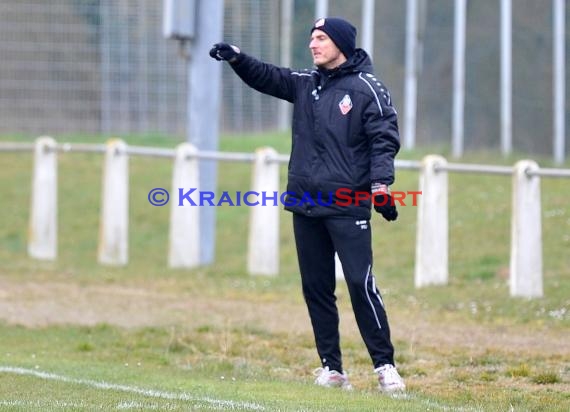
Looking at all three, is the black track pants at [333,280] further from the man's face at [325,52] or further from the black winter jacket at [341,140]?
the man's face at [325,52]

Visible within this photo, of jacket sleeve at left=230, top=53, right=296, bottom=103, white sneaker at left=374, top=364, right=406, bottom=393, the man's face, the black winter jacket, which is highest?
the man's face

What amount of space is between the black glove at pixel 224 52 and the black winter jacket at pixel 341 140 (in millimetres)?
485

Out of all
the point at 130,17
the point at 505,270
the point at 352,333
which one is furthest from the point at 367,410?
the point at 130,17

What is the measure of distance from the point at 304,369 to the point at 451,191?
32.3 feet

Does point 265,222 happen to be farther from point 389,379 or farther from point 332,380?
point 389,379

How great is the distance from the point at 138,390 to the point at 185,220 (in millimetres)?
8030

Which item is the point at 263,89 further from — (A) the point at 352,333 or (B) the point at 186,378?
(A) the point at 352,333

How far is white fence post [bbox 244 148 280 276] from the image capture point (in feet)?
50.2

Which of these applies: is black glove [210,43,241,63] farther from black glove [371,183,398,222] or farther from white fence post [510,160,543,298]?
white fence post [510,160,543,298]

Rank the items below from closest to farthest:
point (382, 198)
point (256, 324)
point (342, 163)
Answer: point (382, 198) → point (342, 163) → point (256, 324)

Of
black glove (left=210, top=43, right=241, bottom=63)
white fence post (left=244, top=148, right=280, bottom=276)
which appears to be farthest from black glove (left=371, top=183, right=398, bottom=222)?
white fence post (left=244, top=148, right=280, bottom=276)

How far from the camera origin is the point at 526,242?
12859 millimetres

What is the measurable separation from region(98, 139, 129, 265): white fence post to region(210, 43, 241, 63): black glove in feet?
27.6

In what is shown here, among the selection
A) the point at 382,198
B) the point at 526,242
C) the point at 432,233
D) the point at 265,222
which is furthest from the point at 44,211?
the point at 382,198
